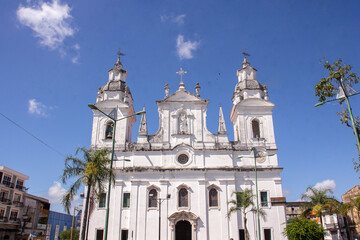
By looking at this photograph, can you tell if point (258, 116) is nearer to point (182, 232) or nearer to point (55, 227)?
point (182, 232)

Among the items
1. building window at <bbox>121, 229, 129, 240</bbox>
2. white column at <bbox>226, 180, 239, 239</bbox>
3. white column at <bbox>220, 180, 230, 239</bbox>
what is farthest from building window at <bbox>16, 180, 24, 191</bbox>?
white column at <bbox>226, 180, 239, 239</bbox>

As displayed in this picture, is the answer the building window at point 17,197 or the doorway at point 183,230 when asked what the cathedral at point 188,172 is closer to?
the doorway at point 183,230

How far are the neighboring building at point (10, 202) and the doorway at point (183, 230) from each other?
2101 centimetres

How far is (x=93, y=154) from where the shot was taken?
1870 cm

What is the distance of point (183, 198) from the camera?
30000 millimetres

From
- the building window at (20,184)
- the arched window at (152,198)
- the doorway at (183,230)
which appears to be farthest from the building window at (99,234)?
the building window at (20,184)

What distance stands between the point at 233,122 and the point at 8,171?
28674mm

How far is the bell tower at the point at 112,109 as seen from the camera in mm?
32344

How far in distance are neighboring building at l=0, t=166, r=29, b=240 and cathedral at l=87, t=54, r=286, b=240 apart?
13494 mm

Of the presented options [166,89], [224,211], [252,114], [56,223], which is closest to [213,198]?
[224,211]

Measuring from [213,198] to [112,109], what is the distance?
45.2 feet

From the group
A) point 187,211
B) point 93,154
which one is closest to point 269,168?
point 187,211

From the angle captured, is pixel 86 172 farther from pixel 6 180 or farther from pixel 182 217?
pixel 6 180

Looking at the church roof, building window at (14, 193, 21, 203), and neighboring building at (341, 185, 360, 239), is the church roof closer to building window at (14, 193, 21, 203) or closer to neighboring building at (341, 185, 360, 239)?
neighboring building at (341, 185, 360, 239)
